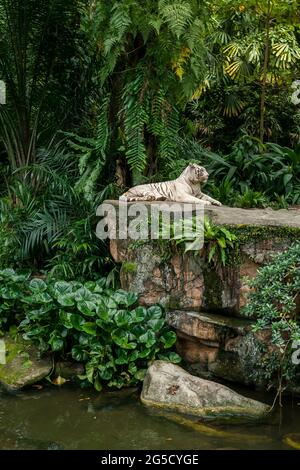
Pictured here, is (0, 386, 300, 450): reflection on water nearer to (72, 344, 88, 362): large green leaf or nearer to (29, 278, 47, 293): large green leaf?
(72, 344, 88, 362): large green leaf

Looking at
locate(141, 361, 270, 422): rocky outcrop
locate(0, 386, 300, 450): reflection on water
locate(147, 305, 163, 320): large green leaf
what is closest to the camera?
locate(0, 386, 300, 450): reflection on water

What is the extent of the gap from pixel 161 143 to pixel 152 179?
44 centimetres

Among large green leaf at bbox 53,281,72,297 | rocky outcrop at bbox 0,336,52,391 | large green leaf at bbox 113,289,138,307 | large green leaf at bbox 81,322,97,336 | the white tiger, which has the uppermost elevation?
the white tiger

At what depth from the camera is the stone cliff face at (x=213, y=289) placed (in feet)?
17.9

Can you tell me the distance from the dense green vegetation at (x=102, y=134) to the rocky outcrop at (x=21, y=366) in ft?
0.54

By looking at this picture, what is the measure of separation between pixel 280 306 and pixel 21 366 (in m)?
2.42

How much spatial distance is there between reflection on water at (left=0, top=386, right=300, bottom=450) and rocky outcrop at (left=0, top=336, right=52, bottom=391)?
0.59ft

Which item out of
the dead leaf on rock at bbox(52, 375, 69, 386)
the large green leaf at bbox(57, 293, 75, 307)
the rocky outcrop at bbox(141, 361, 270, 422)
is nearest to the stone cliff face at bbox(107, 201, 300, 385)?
the rocky outcrop at bbox(141, 361, 270, 422)

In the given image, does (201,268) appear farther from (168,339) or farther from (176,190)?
(176,190)

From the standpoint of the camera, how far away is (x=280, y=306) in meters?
5.31

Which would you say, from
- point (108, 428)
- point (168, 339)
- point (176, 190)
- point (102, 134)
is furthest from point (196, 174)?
point (108, 428)

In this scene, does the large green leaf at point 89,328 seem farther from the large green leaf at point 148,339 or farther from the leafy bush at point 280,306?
the leafy bush at point 280,306

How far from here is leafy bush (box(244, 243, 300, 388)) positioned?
499cm

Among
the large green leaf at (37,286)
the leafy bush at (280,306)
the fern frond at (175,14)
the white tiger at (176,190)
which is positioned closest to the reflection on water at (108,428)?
the leafy bush at (280,306)
